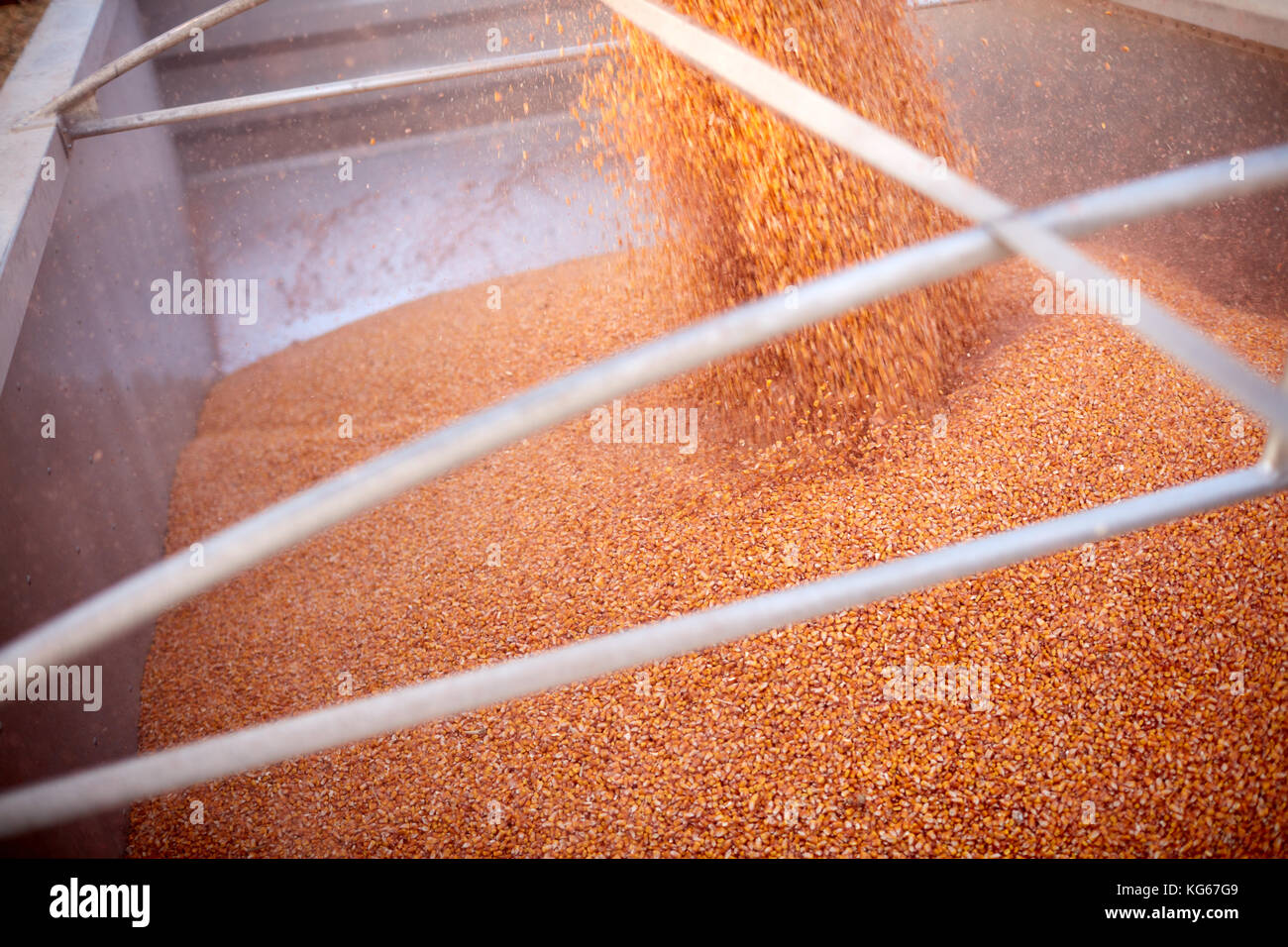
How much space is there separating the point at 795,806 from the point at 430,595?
1.13m

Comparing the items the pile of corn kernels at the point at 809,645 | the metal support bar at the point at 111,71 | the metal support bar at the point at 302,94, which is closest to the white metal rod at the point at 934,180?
the pile of corn kernels at the point at 809,645

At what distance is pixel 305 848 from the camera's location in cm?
176

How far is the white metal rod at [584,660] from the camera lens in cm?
81

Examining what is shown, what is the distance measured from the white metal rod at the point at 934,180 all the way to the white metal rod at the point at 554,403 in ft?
0.17

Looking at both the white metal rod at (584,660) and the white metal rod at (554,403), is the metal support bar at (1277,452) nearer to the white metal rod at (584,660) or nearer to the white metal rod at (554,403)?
the white metal rod at (584,660)

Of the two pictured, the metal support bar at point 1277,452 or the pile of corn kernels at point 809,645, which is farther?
the pile of corn kernels at point 809,645

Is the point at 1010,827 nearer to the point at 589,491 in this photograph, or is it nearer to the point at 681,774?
the point at 681,774

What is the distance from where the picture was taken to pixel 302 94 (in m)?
2.67

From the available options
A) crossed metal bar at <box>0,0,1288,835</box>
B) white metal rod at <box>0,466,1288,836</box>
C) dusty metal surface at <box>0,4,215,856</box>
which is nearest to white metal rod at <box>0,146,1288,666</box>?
crossed metal bar at <box>0,0,1288,835</box>

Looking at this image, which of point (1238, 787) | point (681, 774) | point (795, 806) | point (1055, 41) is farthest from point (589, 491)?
point (1055, 41)

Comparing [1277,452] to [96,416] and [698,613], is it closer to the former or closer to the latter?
[698,613]

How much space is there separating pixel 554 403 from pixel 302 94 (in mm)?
2431

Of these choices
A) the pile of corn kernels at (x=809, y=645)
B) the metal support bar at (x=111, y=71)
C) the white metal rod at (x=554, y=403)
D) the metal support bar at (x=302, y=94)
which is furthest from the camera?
the metal support bar at (x=302, y=94)

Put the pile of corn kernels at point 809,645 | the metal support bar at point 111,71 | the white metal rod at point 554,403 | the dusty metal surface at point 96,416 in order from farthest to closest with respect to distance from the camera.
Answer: the metal support bar at point 111,71, the dusty metal surface at point 96,416, the pile of corn kernels at point 809,645, the white metal rod at point 554,403
